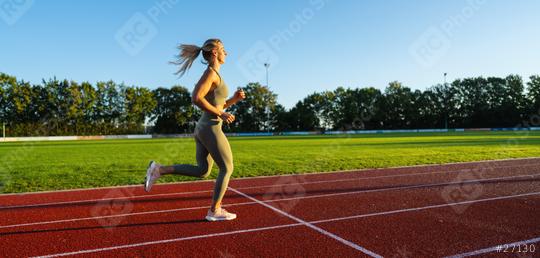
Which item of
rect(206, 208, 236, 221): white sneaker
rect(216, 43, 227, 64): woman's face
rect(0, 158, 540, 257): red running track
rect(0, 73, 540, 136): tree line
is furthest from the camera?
rect(0, 73, 540, 136): tree line

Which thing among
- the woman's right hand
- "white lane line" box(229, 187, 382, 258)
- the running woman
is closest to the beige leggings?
the running woman

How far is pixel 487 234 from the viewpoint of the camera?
420 cm

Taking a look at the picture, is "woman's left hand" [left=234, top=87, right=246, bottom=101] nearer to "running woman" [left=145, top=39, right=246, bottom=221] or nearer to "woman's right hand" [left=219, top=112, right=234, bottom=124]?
"running woman" [left=145, top=39, right=246, bottom=221]

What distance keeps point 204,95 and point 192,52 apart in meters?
0.73

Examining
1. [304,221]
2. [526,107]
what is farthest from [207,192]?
[526,107]

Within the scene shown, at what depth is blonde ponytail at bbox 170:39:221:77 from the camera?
179 inches

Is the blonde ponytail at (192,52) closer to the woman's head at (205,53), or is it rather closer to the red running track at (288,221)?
the woman's head at (205,53)

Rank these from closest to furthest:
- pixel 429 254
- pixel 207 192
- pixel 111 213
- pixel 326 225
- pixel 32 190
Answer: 1. pixel 429 254
2. pixel 326 225
3. pixel 111 213
4. pixel 207 192
5. pixel 32 190

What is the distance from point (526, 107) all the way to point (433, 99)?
755 inches

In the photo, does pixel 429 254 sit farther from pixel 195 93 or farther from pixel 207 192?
pixel 207 192

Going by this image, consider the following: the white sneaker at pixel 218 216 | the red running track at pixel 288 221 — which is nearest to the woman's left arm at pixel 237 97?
the white sneaker at pixel 218 216

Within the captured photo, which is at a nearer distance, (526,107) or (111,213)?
(111,213)

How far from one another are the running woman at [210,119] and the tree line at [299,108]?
64898mm

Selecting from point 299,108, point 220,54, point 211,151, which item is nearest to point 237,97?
point 220,54
